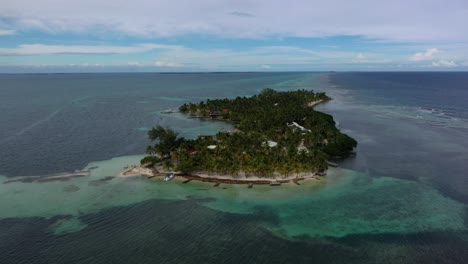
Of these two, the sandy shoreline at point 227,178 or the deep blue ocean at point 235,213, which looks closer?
the deep blue ocean at point 235,213

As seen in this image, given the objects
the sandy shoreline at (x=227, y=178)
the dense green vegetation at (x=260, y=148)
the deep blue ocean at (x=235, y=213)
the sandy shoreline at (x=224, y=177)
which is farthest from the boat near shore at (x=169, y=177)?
the deep blue ocean at (x=235, y=213)

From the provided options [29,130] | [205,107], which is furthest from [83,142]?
[205,107]

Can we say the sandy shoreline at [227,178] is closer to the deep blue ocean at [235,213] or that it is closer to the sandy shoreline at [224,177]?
the sandy shoreline at [224,177]

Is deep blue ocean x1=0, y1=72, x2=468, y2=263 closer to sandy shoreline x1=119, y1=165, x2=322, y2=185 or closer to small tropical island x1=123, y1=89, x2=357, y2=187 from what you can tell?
sandy shoreline x1=119, y1=165, x2=322, y2=185

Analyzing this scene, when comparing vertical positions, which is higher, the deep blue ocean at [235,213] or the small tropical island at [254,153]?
the small tropical island at [254,153]

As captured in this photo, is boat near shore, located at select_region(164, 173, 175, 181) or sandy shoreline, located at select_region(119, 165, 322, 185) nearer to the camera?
sandy shoreline, located at select_region(119, 165, 322, 185)

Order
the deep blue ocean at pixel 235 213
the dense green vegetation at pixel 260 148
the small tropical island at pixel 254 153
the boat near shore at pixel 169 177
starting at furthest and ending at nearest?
the boat near shore at pixel 169 177 < the dense green vegetation at pixel 260 148 < the small tropical island at pixel 254 153 < the deep blue ocean at pixel 235 213

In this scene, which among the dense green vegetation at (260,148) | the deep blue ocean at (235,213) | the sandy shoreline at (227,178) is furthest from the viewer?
the dense green vegetation at (260,148)

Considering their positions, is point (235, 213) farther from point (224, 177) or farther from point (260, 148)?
point (260, 148)

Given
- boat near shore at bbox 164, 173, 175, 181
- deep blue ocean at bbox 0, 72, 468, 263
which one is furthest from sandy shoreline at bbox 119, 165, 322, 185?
deep blue ocean at bbox 0, 72, 468, 263

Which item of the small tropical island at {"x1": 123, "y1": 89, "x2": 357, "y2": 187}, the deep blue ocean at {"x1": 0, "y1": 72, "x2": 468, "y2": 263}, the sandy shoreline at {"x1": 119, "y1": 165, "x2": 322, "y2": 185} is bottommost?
the deep blue ocean at {"x1": 0, "y1": 72, "x2": 468, "y2": 263}

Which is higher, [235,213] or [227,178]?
[227,178]

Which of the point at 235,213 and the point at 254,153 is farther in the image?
the point at 254,153

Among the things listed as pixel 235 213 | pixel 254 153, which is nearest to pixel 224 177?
pixel 254 153
